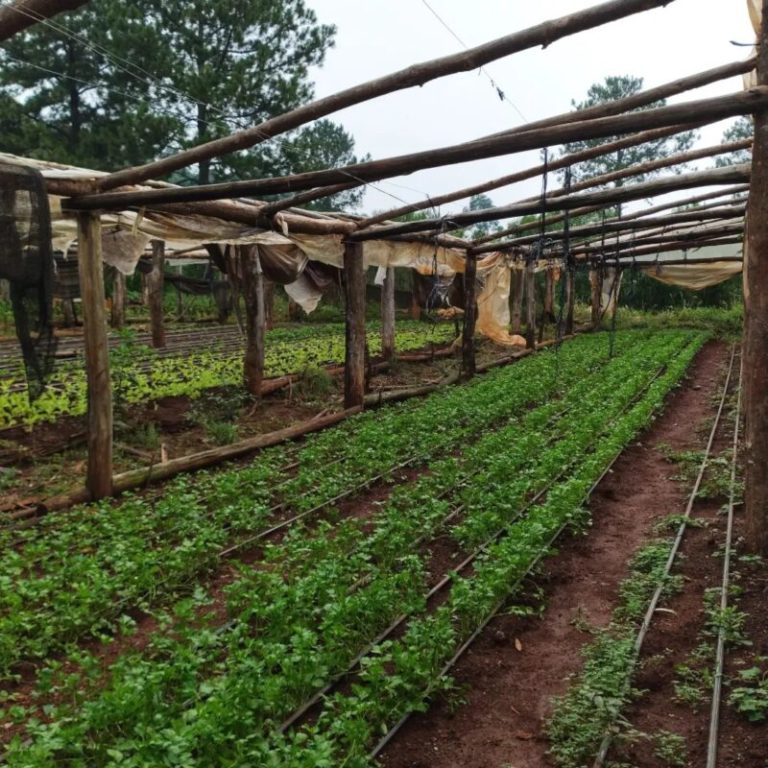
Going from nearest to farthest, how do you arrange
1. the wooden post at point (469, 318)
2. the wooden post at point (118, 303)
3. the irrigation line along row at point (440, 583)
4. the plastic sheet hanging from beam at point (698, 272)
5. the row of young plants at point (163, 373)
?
the irrigation line along row at point (440, 583), the row of young plants at point (163, 373), the wooden post at point (469, 318), the wooden post at point (118, 303), the plastic sheet hanging from beam at point (698, 272)

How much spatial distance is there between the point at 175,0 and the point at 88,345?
22.3m

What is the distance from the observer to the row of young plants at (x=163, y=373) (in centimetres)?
920

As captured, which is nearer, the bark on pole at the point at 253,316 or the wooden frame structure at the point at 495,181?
the wooden frame structure at the point at 495,181

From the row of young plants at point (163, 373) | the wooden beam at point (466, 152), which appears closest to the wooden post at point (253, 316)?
the row of young plants at point (163, 373)

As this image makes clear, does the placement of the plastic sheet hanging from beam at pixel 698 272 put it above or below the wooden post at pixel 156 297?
above

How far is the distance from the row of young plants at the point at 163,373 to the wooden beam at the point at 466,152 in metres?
2.16

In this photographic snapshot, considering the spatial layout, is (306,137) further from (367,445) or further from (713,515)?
(713,515)

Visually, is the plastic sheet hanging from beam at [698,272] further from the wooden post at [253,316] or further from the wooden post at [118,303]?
the wooden post at [118,303]

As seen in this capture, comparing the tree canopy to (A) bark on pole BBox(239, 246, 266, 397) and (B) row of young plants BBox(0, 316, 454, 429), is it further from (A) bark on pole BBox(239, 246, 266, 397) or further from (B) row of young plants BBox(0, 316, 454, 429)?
(A) bark on pole BBox(239, 246, 266, 397)

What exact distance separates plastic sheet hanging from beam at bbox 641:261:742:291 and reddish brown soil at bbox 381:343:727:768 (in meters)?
17.6

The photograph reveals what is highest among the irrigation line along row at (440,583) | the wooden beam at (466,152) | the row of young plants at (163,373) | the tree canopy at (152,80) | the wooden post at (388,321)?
the tree canopy at (152,80)

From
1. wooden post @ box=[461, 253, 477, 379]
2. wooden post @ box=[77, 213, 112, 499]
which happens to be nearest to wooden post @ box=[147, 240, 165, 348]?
wooden post @ box=[461, 253, 477, 379]

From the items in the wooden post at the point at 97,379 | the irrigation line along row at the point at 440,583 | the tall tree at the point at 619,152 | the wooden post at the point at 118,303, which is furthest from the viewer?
the tall tree at the point at 619,152

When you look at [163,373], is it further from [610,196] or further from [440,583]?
[440,583]
